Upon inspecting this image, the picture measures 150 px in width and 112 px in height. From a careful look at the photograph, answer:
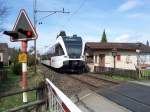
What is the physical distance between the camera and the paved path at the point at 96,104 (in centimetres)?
1373

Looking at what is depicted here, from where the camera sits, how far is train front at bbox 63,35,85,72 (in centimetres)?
3844

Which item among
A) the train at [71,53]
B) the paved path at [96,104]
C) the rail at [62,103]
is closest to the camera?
the rail at [62,103]

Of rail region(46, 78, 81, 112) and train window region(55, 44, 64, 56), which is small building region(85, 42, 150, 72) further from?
rail region(46, 78, 81, 112)

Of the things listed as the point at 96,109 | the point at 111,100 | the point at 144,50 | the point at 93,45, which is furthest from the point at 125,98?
the point at 144,50

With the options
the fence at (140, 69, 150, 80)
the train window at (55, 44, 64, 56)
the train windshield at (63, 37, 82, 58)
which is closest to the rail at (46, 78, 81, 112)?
the fence at (140, 69, 150, 80)

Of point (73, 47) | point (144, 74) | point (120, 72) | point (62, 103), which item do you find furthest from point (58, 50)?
point (62, 103)

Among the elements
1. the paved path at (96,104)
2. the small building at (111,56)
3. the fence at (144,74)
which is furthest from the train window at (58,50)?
the paved path at (96,104)

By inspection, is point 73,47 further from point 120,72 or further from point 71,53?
point 120,72

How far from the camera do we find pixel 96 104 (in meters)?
15.2

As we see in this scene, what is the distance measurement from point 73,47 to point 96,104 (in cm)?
2370

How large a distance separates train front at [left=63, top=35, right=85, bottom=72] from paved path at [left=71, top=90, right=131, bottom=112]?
1991 cm

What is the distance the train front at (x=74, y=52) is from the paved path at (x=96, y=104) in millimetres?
19907

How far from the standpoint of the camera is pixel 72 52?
3866cm

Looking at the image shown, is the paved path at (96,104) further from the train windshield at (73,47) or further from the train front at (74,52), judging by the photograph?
the train windshield at (73,47)
